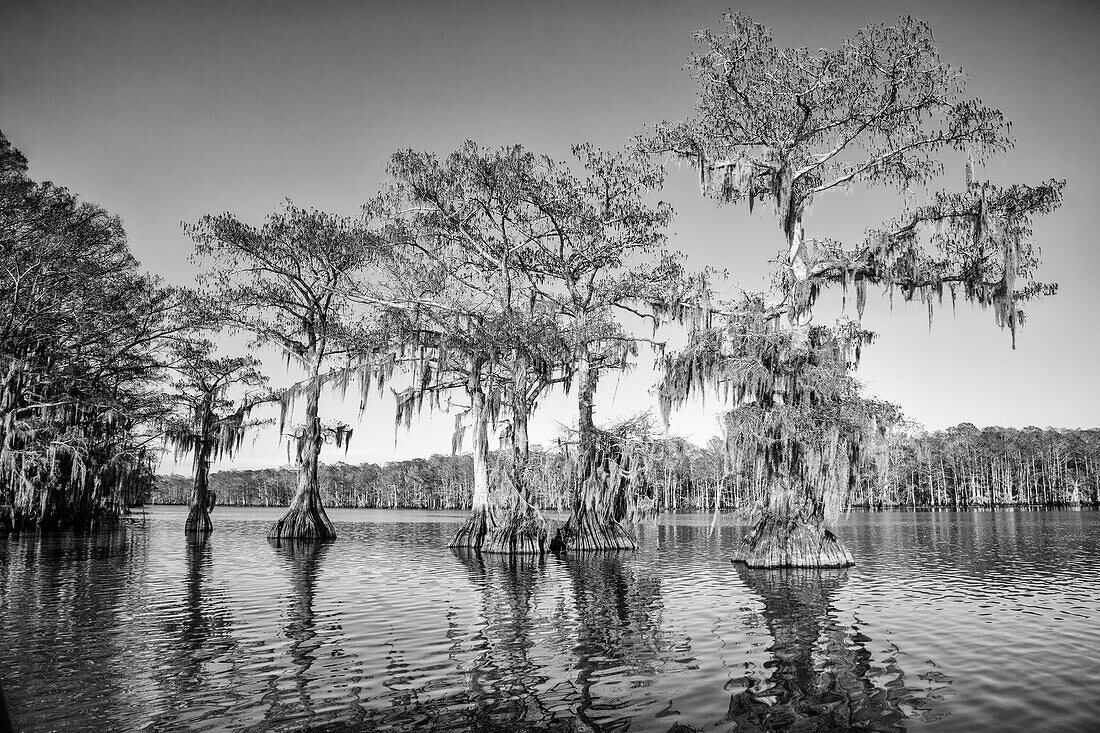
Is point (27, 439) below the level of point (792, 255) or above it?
below

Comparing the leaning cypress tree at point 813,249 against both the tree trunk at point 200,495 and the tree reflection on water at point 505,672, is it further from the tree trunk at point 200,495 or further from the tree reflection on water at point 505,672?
the tree trunk at point 200,495

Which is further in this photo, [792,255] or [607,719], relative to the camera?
[792,255]

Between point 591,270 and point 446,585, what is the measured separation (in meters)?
13.5

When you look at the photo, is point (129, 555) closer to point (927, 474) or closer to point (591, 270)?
point (591, 270)

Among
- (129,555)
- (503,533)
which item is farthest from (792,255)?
(129,555)

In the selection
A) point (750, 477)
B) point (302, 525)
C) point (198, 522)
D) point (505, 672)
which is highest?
point (750, 477)

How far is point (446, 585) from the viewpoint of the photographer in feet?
51.9

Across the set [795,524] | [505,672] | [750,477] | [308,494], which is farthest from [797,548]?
[308,494]

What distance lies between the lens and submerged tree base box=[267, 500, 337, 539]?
29.1 metres

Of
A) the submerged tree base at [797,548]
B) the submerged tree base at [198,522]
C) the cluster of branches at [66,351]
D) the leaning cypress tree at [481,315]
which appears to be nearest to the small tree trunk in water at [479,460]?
the leaning cypress tree at [481,315]

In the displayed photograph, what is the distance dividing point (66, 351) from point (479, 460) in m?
17.2

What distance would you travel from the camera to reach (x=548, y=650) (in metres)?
9.39

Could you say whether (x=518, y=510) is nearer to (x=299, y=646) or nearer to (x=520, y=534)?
(x=520, y=534)

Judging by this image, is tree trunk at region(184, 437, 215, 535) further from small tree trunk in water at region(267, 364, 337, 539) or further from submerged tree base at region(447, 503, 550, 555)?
submerged tree base at region(447, 503, 550, 555)
